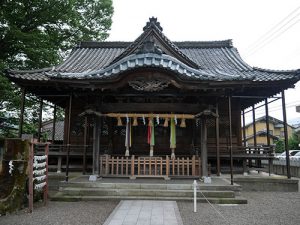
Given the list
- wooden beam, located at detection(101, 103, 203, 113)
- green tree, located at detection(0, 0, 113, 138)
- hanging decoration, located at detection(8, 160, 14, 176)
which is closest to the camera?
hanging decoration, located at detection(8, 160, 14, 176)

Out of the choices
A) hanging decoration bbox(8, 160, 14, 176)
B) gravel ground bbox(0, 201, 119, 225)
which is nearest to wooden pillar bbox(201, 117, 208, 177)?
gravel ground bbox(0, 201, 119, 225)

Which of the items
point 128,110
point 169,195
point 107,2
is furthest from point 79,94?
point 107,2

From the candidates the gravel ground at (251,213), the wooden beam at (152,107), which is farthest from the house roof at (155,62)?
the gravel ground at (251,213)

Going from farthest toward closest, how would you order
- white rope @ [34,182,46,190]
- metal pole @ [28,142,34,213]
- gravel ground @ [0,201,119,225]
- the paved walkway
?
white rope @ [34,182,46,190], metal pole @ [28,142,34,213], gravel ground @ [0,201,119,225], the paved walkway

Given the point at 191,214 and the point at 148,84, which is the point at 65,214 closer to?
the point at 191,214

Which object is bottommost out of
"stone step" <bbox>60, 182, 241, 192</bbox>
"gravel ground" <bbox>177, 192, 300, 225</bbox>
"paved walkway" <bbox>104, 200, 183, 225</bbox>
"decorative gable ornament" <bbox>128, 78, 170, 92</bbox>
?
"gravel ground" <bbox>177, 192, 300, 225</bbox>

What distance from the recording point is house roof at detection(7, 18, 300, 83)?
988 centimetres

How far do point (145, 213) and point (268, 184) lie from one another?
6.80 m

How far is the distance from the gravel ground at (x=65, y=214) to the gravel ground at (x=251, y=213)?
2.35 meters

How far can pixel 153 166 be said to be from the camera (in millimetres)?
10547

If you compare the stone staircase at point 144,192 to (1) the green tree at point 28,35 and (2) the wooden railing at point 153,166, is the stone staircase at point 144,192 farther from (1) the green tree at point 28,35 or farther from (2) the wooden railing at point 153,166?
(1) the green tree at point 28,35

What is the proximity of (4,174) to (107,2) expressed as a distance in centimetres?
1951

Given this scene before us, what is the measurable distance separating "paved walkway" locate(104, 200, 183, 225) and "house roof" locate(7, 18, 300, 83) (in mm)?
4905

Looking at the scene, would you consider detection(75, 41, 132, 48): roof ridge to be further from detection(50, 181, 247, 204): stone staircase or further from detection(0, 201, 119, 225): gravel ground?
detection(0, 201, 119, 225): gravel ground
